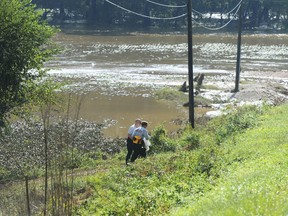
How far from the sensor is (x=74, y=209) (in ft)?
35.9

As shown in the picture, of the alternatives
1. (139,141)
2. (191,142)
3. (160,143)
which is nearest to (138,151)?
(139,141)

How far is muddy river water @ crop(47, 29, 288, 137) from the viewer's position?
3125 centimetres

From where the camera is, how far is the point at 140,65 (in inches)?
2098

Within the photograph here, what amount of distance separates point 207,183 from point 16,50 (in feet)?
27.0

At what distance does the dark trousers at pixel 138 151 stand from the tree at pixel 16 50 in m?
4.18

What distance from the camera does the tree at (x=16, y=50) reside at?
16931mm

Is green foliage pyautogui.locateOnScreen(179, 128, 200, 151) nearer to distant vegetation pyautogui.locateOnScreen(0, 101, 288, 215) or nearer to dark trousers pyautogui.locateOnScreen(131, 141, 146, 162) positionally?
distant vegetation pyautogui.locateOnScreen(0, 101, 288, 215)

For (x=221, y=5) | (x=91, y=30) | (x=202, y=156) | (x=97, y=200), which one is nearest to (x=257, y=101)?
(x=202, y=156)

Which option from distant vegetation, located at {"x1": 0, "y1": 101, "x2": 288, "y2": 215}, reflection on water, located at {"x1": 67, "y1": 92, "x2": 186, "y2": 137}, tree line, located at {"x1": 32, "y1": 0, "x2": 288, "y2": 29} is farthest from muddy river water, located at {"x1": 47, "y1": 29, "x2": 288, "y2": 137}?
tree line, located at {"x1": 32, "y1": 0, "x2": 288, "y2": 29}

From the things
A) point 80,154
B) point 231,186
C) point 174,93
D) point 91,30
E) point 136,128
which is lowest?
point 91,30

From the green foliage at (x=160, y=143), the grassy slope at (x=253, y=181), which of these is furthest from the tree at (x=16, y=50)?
the grassy slope at (x=253, y=181)

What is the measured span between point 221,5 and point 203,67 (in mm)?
60453

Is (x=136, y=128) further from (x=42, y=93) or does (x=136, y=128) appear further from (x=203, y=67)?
(x=203, y=67)

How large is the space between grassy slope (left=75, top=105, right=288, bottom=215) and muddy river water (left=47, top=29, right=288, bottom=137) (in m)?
10.7
